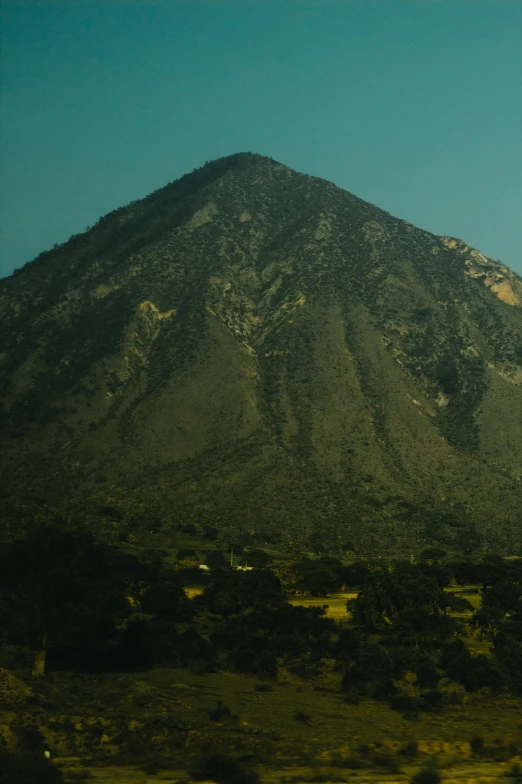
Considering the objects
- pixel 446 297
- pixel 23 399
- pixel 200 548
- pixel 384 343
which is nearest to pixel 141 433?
pixel 23 399

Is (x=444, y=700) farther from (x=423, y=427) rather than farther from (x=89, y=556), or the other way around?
(x=423, y=427)

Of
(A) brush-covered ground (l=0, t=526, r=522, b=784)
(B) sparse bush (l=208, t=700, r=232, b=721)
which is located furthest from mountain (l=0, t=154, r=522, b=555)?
(B) sparse bush (l=208, t=700, r=232, b=721)

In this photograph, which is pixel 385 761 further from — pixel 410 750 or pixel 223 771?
pixel 223 771

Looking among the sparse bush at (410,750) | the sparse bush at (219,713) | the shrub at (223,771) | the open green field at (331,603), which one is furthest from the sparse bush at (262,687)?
the open green field at (331,603)

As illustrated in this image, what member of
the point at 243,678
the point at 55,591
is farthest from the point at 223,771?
the point at 243,678

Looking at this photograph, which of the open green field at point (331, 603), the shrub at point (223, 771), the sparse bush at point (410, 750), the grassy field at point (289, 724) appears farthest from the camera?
the open green field at point (331, 603)

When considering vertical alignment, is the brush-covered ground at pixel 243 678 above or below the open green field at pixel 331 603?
above

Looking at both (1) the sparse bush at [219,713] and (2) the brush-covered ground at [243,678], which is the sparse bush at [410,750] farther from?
(1) the sparse bush at [219,713]

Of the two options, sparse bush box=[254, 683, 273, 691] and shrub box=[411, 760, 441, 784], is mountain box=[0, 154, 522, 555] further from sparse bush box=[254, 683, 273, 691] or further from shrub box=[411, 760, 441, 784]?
shrub box=[411, 760, 441, 784]
